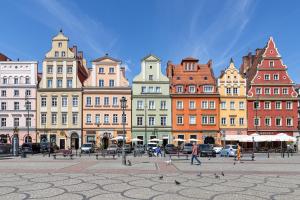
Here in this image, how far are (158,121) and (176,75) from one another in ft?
27.2

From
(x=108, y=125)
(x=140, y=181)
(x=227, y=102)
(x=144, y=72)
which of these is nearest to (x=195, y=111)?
(x=227, y=102)

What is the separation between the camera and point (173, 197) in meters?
12.2

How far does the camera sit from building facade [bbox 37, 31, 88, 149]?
197 feet

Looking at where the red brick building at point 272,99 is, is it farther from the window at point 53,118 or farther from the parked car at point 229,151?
the window at point 53,118

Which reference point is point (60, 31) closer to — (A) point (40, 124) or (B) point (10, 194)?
(A) point (40, 124)

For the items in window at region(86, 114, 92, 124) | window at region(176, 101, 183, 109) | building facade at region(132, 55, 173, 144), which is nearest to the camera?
window at region(86, 114, 92, 124)

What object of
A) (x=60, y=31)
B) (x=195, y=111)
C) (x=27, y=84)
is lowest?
(x=195, y=111)

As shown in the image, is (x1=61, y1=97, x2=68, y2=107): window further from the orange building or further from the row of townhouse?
the orange building

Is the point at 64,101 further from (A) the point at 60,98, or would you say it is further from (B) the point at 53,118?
(B) the point at 53,118

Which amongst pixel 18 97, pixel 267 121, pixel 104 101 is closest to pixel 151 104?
pixel 104 101

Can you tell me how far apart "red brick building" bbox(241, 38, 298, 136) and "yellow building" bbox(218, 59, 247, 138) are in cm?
109

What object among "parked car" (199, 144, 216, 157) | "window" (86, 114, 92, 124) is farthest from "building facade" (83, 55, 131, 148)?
"parked car" (199, 144, 216, 157)

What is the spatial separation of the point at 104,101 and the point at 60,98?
6.85 meters

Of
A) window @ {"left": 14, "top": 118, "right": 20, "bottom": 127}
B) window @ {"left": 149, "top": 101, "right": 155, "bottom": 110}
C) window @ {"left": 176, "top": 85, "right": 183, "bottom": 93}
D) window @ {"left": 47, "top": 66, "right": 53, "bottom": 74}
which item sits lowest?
window @ {"left": 14, "top": 118, "right": 20, "bottom": 127}
